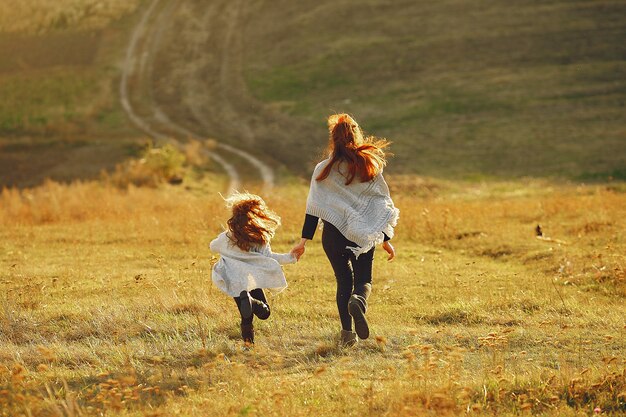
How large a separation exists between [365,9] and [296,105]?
57.0 ft

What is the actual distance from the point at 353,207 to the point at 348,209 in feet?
0.41

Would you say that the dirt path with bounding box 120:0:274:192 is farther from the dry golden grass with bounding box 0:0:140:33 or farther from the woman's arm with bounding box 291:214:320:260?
the woman's arm with bounding box 291:214:320:260

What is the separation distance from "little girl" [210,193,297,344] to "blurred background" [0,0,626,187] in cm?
2594

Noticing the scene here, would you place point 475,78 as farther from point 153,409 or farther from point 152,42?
point 153,409

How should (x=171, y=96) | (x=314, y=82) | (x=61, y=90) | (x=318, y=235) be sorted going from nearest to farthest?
(x=318, y=235), (x=314, y=82), (x=171, y=96), (x=61, y=90)

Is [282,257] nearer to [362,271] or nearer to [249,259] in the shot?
[249,259]

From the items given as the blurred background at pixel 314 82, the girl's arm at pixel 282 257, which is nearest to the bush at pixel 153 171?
the blurred background at pixel 314 82

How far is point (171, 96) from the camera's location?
173ft

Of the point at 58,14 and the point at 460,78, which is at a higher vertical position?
the point at 58,14

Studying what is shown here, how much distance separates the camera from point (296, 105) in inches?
1914

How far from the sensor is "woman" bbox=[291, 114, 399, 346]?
9.38 m

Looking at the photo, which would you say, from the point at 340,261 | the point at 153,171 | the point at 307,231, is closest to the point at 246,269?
the point at 307,231

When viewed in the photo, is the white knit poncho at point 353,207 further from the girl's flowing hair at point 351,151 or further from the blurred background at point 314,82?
the blurred background at point 314,82

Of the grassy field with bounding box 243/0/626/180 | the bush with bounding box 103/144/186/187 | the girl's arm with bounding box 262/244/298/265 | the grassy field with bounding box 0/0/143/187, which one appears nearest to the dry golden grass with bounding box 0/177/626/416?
the girl's arm with bounding box 262/244/298/265
